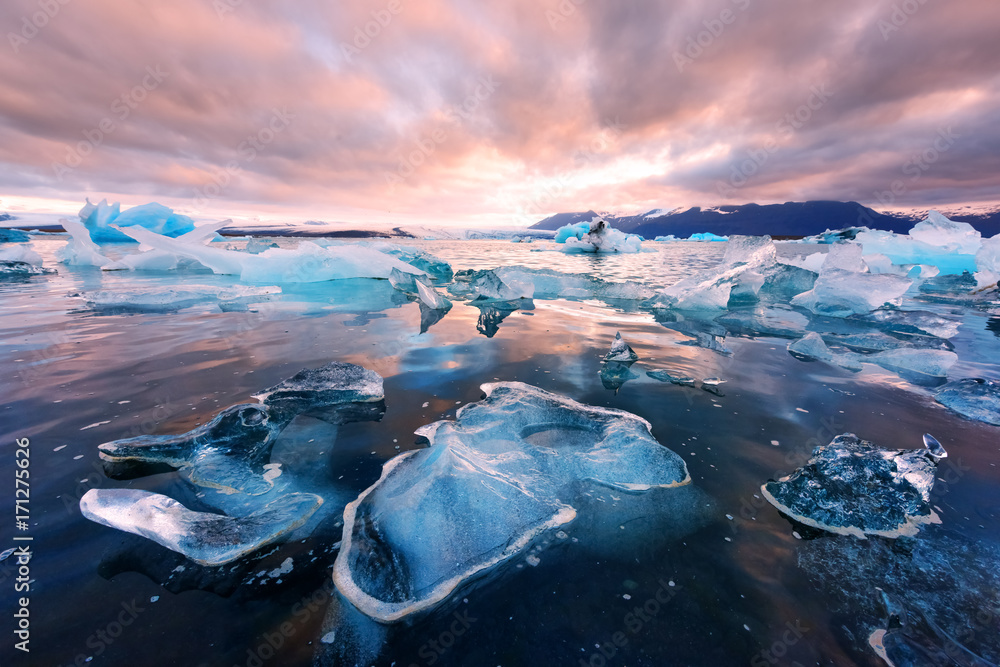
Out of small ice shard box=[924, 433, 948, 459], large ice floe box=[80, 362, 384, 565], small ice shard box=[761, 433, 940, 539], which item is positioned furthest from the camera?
small ice shard box=[924, 433, 948, 459]

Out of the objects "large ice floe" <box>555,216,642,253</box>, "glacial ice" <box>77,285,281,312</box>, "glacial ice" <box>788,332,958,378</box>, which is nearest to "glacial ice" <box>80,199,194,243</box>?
"glacial ice" <box>77,285,281,312</box>

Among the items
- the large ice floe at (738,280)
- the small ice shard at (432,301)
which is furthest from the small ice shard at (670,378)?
the small ice shard at (432,301)

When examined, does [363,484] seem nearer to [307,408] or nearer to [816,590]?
[307,408]

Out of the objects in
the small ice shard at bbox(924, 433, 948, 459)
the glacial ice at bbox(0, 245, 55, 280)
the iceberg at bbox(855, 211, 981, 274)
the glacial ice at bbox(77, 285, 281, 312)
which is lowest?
the small ice shard at bbox(924, 433, 948, 459)

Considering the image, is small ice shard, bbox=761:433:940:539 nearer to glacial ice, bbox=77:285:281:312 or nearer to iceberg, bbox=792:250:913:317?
iceberg, bbox=792:250:913:317

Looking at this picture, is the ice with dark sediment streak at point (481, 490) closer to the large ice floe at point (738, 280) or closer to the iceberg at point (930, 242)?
the large ice floe at point (738, 280)

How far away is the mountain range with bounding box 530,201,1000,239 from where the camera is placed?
132 metres

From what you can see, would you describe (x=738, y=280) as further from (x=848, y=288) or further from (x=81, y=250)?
(x=81, y=250)

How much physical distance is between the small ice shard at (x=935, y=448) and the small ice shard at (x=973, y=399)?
1.04m

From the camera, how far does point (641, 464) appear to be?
7.68 feet

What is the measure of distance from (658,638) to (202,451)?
2.71 m

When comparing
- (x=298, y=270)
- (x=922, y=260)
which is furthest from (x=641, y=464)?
(x=922, y=260)

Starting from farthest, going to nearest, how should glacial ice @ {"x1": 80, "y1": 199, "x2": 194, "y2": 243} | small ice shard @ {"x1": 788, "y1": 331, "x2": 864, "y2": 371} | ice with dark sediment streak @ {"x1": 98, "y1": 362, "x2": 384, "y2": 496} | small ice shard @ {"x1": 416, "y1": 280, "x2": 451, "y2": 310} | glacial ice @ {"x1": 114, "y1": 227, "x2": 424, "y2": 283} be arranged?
glacial ice @ {"x1": 80, "y1": 199, "x2": 194, "y2": 243}, glacial ice @ {"x1": 114, "y1": 227, "x2": 424, "y2": 283}, small ice shard @ {"x1": 416, "y1": 280, "x2": 451, "y2": 310}, small ice shard @ {"x1": 788, "y1": 331, "x2": 864, "y2": 371}, ice with dark sediment streak @ {"x1": 98, "y1": 362, "x2": 384, "y2": 496}

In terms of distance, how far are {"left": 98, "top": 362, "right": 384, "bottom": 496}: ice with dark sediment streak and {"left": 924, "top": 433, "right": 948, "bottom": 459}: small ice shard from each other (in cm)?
395
